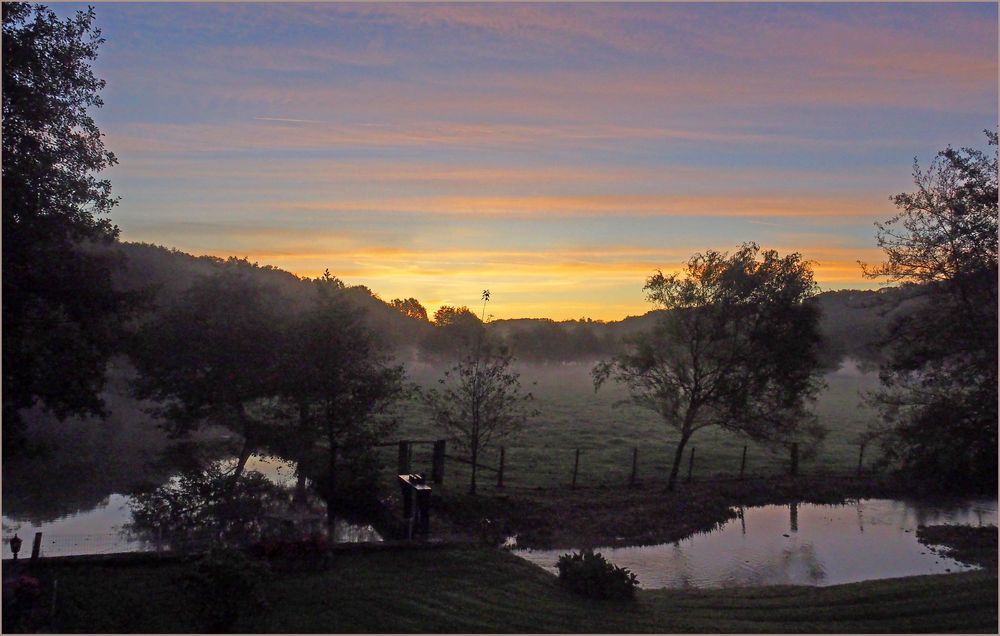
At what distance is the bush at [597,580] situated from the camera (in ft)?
44.0

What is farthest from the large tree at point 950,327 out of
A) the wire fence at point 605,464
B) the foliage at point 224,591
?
the foliage at point 224,591

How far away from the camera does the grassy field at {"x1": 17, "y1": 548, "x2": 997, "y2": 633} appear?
11.3 meters

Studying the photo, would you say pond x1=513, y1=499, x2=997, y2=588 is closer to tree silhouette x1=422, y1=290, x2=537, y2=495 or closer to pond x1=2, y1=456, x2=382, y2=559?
pond x1=2, y1=456, x2=382, y2=559

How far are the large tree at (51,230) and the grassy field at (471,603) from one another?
3.42 metres

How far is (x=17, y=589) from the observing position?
10.6 metres

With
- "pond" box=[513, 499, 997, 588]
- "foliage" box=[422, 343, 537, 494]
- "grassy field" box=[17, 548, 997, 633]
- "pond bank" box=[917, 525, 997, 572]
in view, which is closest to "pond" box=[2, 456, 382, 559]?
"grassy field" box=[17, 548, 997, 633]

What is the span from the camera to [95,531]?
63.6 feet

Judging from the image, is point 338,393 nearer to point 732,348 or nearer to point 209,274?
point 209,274

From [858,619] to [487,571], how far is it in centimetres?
636

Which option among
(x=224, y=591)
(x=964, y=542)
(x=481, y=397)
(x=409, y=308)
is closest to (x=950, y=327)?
(x=964, y=542)

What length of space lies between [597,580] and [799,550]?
8948mm

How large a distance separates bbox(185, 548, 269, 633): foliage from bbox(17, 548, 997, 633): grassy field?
0.15 m

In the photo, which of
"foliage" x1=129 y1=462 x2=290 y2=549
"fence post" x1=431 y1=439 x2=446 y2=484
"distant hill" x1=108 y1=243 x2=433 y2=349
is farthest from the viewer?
"distant hill" x1=108 y1=243 x2=433 y2=349

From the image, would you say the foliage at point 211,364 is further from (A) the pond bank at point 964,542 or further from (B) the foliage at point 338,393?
(A) the pond bank at point 964,542
